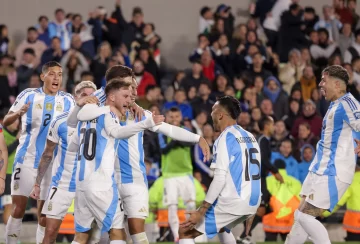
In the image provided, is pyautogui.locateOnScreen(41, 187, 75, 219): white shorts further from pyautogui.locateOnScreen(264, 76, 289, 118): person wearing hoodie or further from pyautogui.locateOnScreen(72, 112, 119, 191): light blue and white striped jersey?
pyautogui.locateOnScreen(264, 76, 289, 118): person wearing hoodie

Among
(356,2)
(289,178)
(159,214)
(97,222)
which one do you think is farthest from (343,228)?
(356,2)

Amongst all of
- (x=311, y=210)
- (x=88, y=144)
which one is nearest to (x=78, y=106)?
(x=88, y=144)

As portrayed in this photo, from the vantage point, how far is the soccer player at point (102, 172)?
8094 millimetres

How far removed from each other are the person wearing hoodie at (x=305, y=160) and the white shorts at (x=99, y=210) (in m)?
6.51

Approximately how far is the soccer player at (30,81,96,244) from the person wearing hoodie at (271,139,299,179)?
497cm

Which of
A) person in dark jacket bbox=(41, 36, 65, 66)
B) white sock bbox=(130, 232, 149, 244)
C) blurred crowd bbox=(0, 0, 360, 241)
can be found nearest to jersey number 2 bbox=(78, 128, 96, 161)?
white sock bbox=(130, 232, 149, 244)

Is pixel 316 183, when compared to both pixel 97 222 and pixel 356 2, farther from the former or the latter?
pixel 356 2

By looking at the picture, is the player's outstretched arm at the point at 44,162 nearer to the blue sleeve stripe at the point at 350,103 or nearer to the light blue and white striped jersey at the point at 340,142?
the light blue and white striped jersey at the point at 340,142

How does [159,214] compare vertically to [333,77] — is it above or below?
below

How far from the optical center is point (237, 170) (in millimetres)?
8633

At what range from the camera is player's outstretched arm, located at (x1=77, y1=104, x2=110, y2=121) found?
8.15 meters

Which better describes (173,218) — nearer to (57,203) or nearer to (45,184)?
(45,184)

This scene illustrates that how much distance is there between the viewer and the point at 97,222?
822 cm

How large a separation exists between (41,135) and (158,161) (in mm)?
4602
